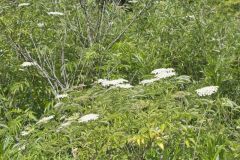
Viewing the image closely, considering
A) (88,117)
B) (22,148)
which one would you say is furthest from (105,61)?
→ (88,117)

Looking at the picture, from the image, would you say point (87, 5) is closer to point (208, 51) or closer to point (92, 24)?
point (92, 24)

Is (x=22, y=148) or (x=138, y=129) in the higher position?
(x=138, y=129)

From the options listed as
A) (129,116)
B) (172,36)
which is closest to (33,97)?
(172,36)

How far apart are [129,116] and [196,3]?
158 inches

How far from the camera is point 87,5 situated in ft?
20.9

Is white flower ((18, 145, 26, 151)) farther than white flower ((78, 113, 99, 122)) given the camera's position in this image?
Yes

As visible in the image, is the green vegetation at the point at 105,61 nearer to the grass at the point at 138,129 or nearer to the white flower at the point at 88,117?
the grass at the point at 138,129

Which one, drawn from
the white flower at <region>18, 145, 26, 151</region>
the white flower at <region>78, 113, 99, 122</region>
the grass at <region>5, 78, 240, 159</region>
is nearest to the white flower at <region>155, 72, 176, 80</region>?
the grass at <region>5, 78, 240, 159</region>

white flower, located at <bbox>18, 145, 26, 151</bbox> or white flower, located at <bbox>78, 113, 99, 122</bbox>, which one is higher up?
white flower, located at <bbox>78, 113, 99, 122</bbox>

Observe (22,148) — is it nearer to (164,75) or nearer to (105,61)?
(164,75)

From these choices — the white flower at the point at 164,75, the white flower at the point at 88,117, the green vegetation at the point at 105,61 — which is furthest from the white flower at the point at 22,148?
the white flower at the point at 164,75

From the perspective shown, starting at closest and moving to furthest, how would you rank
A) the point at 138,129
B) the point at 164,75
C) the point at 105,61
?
the point at 138,129
the point at 164,75
the point at 105,61

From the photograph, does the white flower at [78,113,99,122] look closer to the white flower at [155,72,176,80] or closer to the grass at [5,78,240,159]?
the grass at [5,78,240,159]

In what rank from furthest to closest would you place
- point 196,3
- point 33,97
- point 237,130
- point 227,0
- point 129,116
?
point 227,0
point 196,3
point 33,97
point 237,130
point 129,116
